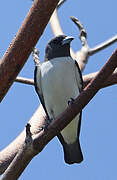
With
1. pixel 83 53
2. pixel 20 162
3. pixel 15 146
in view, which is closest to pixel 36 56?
pixel 15 146

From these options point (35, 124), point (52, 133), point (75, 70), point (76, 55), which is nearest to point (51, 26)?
point (76, 55)

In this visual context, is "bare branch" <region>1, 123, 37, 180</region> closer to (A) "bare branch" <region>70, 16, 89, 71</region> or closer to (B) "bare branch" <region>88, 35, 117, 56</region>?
(A) "bare branch" <region>70, 16, 89, 71</region>

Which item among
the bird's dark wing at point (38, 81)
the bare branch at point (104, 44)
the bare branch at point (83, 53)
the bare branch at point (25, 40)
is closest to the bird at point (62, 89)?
the bird's dark wing at point (38, 81)

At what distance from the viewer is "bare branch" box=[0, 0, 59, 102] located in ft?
7.01

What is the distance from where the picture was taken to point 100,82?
2.27 m

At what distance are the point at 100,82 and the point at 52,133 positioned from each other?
1.62ft

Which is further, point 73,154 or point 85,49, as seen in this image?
point 85,49

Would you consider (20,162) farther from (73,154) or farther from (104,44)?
(104,44)

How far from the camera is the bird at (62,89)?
418 centimetres

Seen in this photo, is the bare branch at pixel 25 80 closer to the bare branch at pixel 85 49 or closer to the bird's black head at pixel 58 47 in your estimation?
the bird's black head at pixel 58 47

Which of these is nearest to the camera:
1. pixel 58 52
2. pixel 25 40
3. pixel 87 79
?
pixel 25 40

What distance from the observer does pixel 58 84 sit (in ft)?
13.7

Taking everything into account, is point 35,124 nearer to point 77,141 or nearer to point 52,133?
point 77,141

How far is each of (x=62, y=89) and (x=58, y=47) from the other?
712 millimetres
